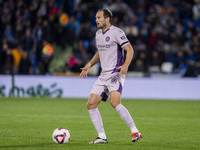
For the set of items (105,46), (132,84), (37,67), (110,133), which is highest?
(37,67)

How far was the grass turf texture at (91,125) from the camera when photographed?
7.59 metres

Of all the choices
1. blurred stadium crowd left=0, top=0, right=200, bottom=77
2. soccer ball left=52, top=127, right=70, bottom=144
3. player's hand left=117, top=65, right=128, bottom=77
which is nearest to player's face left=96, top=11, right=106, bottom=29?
player's hand left=117, top=65, right=128, bottom=77

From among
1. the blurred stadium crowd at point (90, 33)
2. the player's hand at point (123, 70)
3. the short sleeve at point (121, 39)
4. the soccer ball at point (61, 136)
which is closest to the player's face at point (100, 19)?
the short sleeve at point (121, 39)

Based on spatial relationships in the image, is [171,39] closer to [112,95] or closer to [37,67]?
[37,67]

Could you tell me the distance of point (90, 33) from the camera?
21.7m

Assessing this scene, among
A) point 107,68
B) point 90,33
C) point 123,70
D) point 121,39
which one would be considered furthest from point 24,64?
point 123,70

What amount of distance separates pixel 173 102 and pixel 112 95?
32.0ft

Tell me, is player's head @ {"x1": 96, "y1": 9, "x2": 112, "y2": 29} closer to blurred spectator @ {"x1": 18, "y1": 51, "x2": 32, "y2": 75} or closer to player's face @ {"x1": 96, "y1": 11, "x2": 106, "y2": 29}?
player's face @ {"x1": 96, "y1": 11, "x2": 106, "y2": 29}

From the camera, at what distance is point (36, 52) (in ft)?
66.9

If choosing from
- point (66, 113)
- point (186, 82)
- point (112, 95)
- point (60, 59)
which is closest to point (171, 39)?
point (186, 82)

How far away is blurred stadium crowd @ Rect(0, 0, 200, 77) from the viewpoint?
63.9 feet

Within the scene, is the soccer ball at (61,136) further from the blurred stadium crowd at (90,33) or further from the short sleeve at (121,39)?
the blurred stadium crowd at (90,33)

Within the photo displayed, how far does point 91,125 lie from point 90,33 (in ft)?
37.8

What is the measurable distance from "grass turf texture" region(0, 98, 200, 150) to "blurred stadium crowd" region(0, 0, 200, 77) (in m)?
2.65
